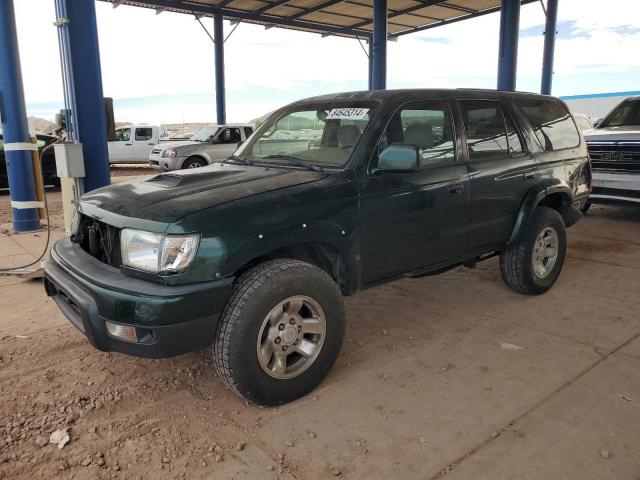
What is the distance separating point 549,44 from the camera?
17.7 m

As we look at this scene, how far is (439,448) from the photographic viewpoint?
2582 millimetres

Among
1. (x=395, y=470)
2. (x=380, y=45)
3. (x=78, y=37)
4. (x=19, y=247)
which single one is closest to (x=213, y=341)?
(x=395, y=470)

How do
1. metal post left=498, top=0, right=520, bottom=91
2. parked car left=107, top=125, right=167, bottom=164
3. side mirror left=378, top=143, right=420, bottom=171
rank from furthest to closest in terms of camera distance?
parked car left=107, top=125, right=167, bottom=164 < metal post left=498, top=0, right=520, bottom=91 < side mirror left=378, top=143, right=420, bottom=171

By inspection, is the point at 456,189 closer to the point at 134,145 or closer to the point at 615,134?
the point at 615,134

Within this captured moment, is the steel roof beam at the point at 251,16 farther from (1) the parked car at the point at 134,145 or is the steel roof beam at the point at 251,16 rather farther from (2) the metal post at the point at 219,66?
(1) the parked car at the point at 134,145

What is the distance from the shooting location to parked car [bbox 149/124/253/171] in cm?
1389

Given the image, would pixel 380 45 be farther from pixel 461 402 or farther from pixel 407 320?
pixel 461 402

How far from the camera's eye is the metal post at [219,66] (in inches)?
800

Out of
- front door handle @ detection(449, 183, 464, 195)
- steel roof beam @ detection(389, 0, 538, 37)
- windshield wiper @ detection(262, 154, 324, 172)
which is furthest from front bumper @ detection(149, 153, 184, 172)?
steel roof beam @ detection(389, 0, 538, 37)

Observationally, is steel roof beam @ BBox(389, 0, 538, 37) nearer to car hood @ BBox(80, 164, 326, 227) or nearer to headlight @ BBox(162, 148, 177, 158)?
headlight @ BBox(162, 148, 177, 158)

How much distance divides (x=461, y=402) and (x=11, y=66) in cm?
747

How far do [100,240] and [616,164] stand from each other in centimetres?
748

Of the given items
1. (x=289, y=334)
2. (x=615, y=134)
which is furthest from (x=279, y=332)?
(x=615, y=134)

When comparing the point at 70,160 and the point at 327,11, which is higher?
the point at 327,11
